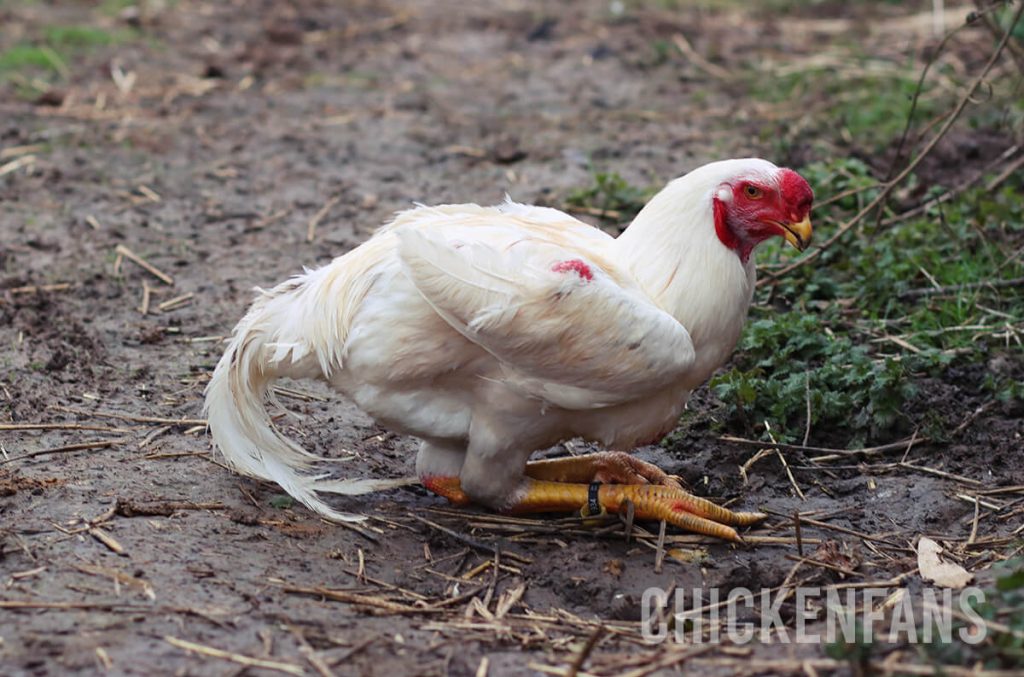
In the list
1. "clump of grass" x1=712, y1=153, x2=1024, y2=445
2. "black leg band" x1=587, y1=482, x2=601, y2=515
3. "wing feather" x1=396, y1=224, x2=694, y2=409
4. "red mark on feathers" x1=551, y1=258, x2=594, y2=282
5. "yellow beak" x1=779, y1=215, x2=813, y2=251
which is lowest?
"black leg band" x1=587, y1=482, x2=601, y2=515

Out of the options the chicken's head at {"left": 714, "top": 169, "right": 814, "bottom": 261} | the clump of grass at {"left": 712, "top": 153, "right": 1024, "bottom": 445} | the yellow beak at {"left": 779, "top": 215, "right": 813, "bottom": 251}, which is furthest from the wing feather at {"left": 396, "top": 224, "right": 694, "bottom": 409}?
the clump of grass at {"left": 712, "top": 153, "right": 1024, "bottom": 445}

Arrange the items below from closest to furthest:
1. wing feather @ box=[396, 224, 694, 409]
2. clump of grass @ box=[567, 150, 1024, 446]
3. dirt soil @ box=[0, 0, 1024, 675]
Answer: dirt soil @ box=[0, 0, 1024, 675] → wing feather @ box=[396, 224, 694, 409] → clump of grass @ box=[567, 150, 1024, 446]

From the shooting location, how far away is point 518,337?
404cm

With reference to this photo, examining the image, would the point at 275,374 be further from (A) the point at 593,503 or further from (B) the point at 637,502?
(B) the point at 637,502

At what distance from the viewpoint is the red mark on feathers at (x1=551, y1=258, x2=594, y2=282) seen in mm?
4031

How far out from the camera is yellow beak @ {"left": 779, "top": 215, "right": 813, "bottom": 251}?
14.0ft

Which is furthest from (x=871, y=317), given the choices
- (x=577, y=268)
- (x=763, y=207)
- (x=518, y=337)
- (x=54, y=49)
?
(x=54, y=49)

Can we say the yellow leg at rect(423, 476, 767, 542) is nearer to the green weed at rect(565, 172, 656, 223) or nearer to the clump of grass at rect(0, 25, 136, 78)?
the green weed at rect(565, 172, 656, 223)

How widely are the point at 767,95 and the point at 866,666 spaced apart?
673cm

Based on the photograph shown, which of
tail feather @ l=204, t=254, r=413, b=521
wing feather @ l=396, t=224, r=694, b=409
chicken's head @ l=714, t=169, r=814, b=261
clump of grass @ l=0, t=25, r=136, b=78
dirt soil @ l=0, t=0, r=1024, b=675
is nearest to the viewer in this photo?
dirt soil @ l=0, t=0, r=1024, b=675

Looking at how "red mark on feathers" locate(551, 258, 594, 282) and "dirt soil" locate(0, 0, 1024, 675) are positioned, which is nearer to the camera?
"dirt soil" locate(0, 0, 1024, 675)

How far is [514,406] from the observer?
423cm

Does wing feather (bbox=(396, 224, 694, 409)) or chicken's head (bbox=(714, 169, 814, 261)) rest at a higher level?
chicken's head (bbox=(714, 169, 814, 261))

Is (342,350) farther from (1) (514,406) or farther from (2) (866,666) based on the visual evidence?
(2) (866,666)
